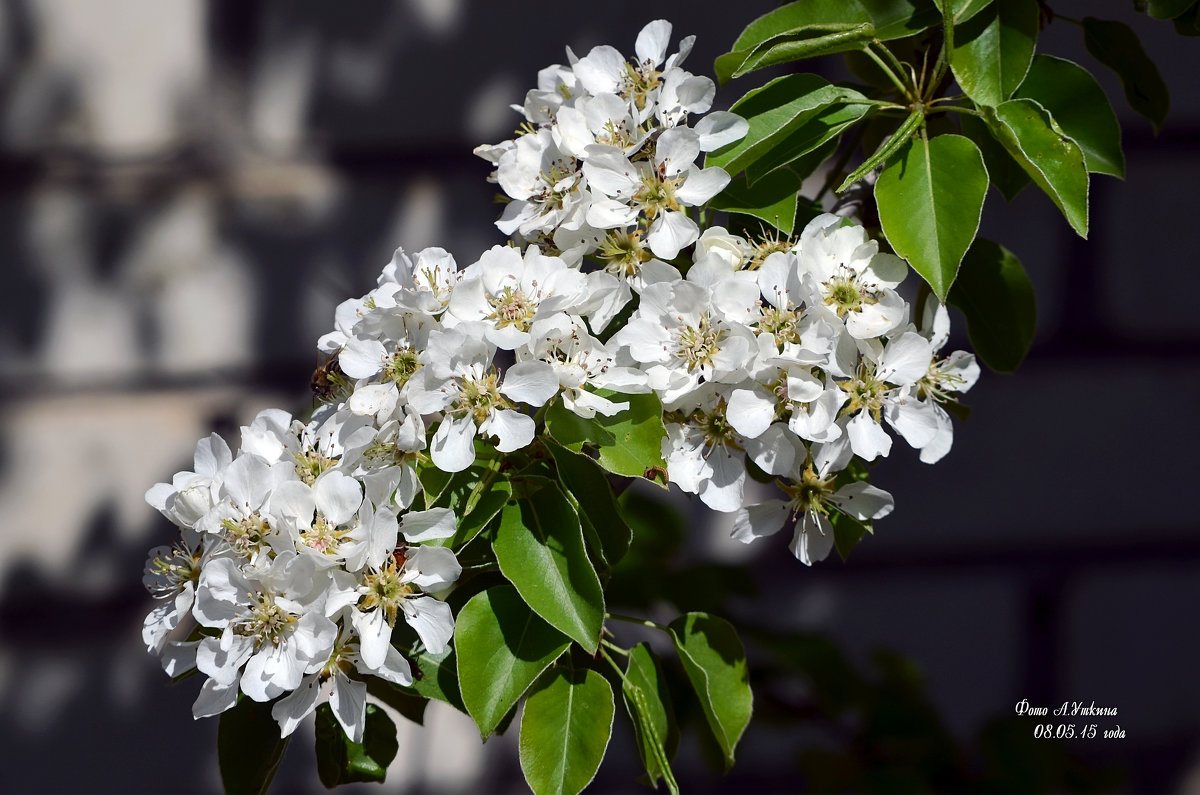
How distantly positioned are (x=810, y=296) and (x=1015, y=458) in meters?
1.75

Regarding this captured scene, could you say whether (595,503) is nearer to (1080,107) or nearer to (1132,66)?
(1080,107)

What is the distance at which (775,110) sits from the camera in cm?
90

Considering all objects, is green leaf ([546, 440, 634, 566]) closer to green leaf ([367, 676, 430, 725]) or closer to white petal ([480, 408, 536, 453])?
white petal ([480, 408, 536, 453])

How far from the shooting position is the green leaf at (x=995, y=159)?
976 millimetres

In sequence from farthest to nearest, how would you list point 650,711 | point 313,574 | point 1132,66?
point 1132,66 < point 650,711 < point 313,574

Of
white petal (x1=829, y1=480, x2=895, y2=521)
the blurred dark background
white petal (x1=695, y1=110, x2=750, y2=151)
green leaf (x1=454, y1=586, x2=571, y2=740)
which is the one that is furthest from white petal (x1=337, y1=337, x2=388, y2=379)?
the blurred dark background

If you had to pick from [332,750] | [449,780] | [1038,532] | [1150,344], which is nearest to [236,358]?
[449,780]

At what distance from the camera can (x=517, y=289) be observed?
83cm

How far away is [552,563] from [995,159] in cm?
59

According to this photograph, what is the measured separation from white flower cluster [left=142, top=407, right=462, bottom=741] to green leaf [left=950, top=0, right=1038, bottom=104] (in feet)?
1.89

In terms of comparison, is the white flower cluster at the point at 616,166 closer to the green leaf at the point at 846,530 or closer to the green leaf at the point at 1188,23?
the green leaf at the point at 846,530

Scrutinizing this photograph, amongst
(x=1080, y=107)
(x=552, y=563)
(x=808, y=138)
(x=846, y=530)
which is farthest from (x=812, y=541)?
(x=1080, y=107)

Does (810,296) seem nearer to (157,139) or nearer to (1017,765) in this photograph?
(1017,765)

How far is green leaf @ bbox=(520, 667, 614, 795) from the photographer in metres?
0.87
